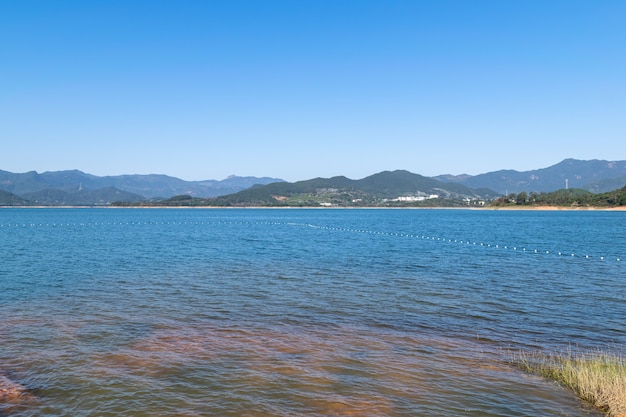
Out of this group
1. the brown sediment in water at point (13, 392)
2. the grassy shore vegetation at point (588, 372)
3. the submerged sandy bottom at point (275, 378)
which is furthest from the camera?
the brown sediment in water at point (13, 392)

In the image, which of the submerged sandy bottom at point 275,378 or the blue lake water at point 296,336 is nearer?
the submerged sandy bottom at point 275,378

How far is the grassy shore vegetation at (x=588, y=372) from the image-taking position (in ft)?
37.8

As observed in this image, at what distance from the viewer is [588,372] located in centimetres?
1309

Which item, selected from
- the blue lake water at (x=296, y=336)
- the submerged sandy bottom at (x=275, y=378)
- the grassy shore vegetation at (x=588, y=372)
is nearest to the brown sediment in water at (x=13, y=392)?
the submerged sandy bottom at (x=275, y=378)

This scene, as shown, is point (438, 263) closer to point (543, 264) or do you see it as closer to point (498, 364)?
point (543, 264)

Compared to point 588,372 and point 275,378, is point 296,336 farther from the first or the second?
point 588,372

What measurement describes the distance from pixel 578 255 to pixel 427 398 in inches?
1660

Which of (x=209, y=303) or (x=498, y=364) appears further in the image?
(x=209, y=303)

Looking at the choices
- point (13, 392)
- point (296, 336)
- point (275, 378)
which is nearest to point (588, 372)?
point (275, 378)

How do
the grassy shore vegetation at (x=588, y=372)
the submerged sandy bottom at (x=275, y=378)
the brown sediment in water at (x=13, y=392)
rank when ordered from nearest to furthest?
the grassy shore vegetation at (x=588, y=372) → the submerged sandy bottom at (x=275, y=378) → the brown sediment in water at (x=13, y=392)

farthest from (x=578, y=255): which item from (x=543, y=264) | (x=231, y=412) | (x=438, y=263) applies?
(x=231, y=412)

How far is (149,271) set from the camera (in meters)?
36.5

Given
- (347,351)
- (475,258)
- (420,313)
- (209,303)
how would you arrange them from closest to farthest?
(347,351) < (420,313) < (209,303) < (475,258)

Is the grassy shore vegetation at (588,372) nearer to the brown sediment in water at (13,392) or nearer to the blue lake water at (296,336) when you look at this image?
the blue lake water at (296,336)
